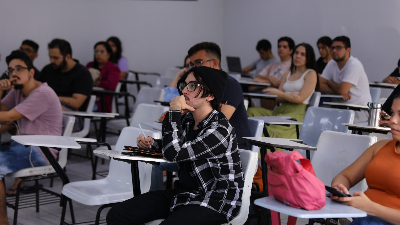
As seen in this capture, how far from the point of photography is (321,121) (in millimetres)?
3490

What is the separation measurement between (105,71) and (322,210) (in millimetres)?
5276

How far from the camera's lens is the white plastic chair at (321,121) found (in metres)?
3.36

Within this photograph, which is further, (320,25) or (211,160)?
(320,25)

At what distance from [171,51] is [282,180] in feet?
24.1

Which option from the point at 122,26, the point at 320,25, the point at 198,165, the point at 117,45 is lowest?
the point at 198,165

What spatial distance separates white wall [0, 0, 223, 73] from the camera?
6.84 m

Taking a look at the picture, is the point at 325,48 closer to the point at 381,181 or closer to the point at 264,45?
the point at 264,45

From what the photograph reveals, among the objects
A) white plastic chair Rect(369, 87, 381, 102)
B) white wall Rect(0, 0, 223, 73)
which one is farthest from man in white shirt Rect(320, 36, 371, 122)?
white wall Rect(0, 0, 223, 73)

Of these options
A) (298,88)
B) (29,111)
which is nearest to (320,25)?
(298,88)

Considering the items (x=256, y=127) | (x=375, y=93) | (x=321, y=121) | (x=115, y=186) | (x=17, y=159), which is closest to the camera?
(x=115, y=186)

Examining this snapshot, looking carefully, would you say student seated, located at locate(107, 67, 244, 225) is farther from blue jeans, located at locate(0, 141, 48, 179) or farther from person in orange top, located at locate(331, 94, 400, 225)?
blue jeans, located at locate(0, 141, 48, 179)

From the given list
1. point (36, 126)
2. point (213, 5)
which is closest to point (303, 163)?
point (36, 126)

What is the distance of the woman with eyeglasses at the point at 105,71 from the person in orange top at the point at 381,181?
4.54 m

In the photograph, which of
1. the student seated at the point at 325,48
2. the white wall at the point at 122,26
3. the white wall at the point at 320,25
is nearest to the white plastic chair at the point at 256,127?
the student seated at the point at 325,48
